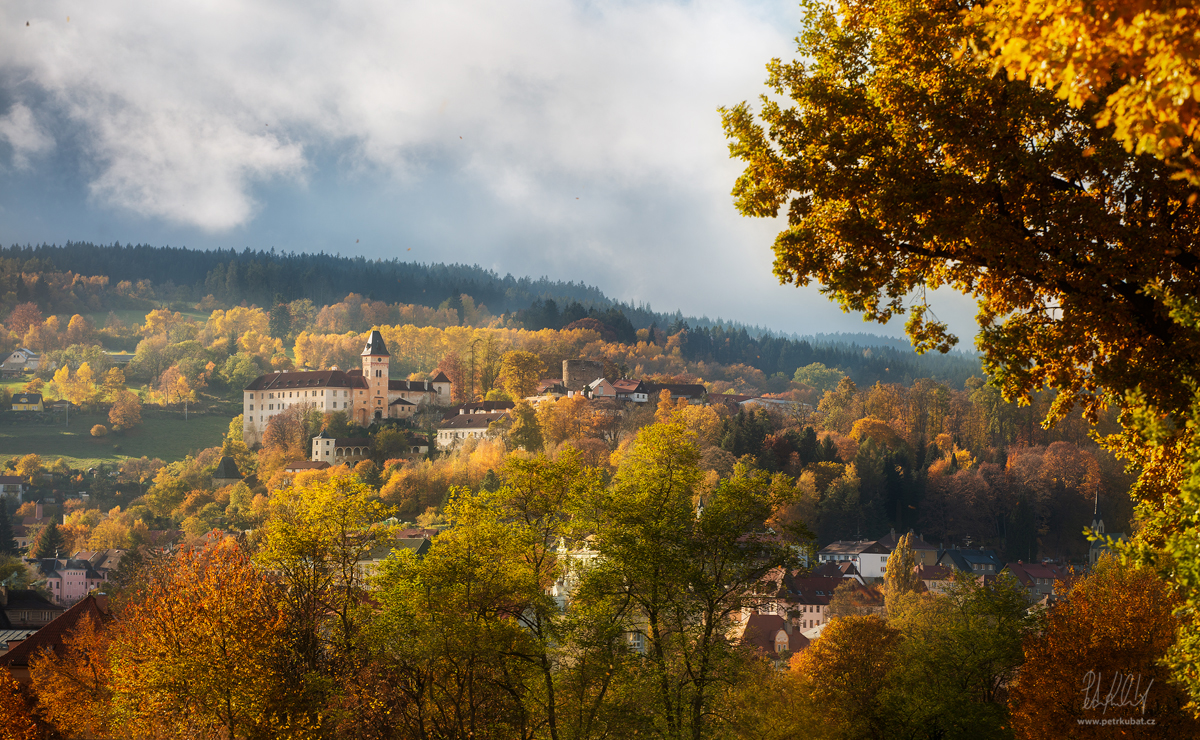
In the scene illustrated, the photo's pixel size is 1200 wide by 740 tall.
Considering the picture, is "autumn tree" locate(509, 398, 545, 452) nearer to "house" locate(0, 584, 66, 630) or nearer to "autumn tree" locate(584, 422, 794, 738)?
"house" locate(0, 584, 66, 630)

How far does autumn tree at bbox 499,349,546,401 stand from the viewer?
117625mm

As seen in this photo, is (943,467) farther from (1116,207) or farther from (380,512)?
(1116,207)

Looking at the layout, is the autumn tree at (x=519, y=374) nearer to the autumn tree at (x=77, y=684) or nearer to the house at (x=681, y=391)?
the house at (x=681, y=391)

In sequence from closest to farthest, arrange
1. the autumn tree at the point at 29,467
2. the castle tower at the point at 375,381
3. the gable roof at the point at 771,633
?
the gable roof at the point at 771,633 < the autumn tree at the point at 29,467 < the castle tower at the point at 375,381

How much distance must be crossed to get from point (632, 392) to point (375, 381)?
107 feet

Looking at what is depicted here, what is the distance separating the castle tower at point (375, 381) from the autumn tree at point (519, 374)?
1492 cm

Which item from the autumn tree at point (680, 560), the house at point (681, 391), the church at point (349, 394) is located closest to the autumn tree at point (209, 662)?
the autumn tree at point (680, 560)

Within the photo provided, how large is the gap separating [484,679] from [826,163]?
40.0 ft

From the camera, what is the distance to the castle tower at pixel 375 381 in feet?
372

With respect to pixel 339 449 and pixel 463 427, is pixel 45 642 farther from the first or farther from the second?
pixel 339 449

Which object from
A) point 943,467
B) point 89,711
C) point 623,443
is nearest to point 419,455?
point 623,443
